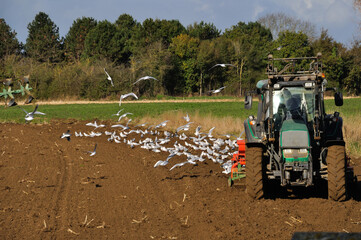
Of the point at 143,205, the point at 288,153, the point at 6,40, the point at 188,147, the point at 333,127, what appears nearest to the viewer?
the point at 288,153

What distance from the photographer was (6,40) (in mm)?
70812

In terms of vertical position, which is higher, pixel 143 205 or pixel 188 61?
pixel 188 61

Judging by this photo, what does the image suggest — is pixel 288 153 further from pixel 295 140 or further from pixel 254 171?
pixel 254 171

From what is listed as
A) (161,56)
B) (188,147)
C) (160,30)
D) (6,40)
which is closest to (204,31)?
(160,30)

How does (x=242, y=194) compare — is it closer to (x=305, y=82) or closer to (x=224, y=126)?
(x=305, y=82)

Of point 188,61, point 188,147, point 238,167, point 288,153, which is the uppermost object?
point 188,61

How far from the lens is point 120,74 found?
1640 inches

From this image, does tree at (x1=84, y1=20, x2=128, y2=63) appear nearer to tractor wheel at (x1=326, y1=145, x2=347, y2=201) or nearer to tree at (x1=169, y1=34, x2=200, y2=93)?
tree at (x1=169, y1=34, x2=200, y2=93)

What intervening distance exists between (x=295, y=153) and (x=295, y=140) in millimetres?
217

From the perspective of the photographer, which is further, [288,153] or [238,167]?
[238,167]

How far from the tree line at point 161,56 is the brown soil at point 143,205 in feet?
99.8

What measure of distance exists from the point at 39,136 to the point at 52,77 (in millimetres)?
35756

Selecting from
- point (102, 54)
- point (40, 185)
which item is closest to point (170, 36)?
point (102, 54)

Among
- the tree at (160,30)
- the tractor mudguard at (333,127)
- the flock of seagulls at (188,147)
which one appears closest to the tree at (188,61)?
the tree at (160,30)
